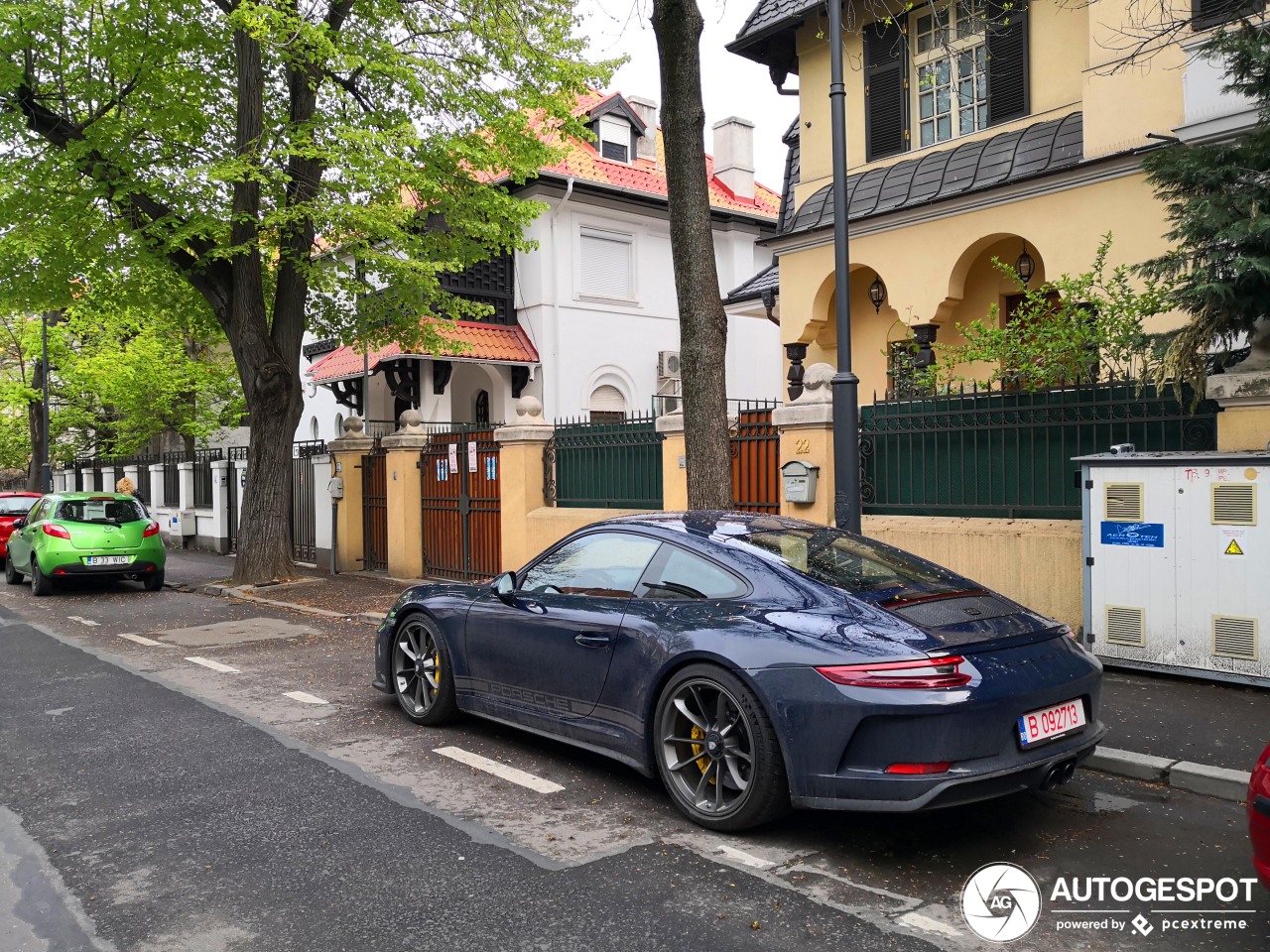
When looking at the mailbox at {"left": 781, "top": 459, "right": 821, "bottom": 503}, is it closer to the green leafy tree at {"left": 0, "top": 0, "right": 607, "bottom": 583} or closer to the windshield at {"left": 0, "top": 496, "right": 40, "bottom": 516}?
the green leafy tree at {"left": 0, "top": 0, "right": 607, "bottom": 583}

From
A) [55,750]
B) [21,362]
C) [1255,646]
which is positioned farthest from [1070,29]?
[21,362]

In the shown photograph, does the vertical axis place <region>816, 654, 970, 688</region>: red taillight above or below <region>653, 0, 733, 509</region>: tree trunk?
below

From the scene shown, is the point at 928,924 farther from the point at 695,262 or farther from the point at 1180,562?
the point at 695,262

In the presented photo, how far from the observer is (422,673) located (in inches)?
266

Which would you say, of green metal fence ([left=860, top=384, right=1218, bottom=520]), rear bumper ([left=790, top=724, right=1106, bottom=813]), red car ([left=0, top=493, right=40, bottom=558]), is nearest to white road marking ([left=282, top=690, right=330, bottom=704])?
rear bumper ([left=790, top=724, right=1106, bottom=813])

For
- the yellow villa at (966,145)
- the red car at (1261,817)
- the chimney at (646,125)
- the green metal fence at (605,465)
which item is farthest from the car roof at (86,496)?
the red car at (1261,817)

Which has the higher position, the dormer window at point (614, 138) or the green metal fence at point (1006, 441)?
the dormer window at point (614, 138)

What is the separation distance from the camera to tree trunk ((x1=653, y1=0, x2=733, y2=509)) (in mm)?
8844

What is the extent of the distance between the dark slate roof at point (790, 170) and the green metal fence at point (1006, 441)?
658 centimetres

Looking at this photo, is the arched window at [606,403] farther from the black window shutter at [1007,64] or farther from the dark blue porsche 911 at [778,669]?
the dark blue porsche 911 at [778,669]

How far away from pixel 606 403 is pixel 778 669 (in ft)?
67.6

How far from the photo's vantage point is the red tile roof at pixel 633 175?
23.4 metres

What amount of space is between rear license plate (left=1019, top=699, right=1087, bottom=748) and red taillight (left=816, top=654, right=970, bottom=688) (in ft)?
1.26

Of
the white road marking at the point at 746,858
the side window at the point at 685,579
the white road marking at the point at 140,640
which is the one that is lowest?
the white road marking at the point at 746,858
